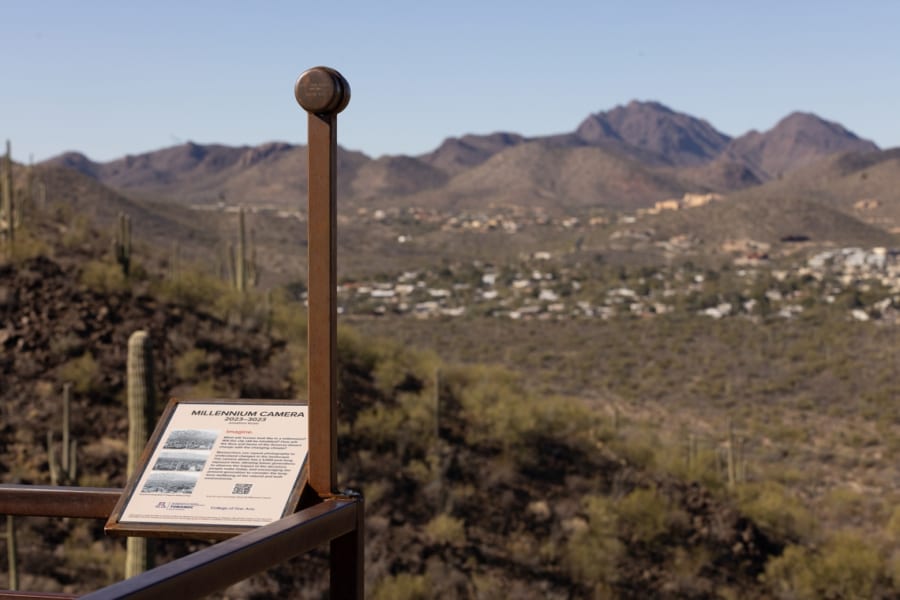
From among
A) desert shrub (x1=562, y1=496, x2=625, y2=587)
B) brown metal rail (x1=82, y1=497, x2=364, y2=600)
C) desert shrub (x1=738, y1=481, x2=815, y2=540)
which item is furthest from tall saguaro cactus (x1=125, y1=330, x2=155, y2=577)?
desert shrub (x1=738, y1=481, x2=815, y2=540)

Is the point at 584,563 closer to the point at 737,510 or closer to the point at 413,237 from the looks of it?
the point at 737,510

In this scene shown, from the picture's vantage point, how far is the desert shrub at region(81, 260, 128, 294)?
19.2 meters

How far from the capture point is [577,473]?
61.8 ft

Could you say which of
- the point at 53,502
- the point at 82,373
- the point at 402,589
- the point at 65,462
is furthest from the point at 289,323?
the point at 53,502

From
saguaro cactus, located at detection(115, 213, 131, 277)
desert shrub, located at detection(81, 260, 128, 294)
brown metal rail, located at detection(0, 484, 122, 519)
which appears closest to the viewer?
brown metal rail, located at detection(0, 484, 122, 519)

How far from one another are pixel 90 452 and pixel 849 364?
27.4 m

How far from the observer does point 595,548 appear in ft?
52.4

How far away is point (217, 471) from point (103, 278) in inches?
659

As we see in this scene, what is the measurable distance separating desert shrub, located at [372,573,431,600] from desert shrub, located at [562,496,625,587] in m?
2.47

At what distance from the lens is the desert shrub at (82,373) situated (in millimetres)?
16500

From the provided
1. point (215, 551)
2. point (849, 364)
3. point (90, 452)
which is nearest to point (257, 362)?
point (90, 452)

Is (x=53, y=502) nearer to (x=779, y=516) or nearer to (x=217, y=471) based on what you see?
(x=217, y=471)

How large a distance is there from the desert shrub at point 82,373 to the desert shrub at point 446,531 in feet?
17.9

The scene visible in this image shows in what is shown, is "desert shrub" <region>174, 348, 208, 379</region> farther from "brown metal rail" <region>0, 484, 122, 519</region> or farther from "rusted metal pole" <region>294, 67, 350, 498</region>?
"rusted metal pole" <region>294, 67, 350, 498</region>
